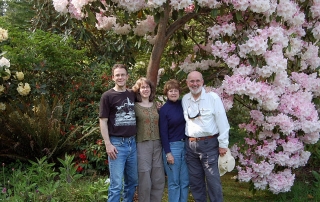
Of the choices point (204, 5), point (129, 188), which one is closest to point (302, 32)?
point (204, 5)

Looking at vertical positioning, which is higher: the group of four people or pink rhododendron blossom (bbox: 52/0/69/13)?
pink rhododendron blossom (bbox: 52/0/69/13)

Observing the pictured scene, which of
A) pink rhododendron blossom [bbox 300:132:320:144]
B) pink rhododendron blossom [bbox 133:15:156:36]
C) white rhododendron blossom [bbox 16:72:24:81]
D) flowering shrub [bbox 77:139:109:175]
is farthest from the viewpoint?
white rhododendron blossom [bbox 16:72:24:81]

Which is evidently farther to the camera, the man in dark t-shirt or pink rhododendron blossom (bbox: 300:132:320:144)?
pink rhododendron blossom (bbox: 300:132:320:144)

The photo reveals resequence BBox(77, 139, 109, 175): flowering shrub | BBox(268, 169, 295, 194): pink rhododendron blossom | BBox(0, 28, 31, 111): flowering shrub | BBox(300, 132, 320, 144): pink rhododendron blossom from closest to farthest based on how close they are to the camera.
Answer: BBox(268, 169, 295, 194): pink rhododendron blossom
BBox(300, 132, 320, 144): pink rhododendron blossom
BBox(77, 139, 109, 175): flowering shrub
BBox(0, 28, 31, 111): flowering shrub

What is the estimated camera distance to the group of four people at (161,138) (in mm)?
3271

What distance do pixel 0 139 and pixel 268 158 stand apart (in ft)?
10.0

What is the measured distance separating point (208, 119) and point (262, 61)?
2.68ft

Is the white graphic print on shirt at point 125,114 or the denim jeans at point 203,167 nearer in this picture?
the white graphic print on shirt at point 125,114

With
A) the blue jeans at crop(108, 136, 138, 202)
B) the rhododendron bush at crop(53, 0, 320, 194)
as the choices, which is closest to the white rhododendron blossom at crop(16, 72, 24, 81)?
the rhododendron bush at crop(53, 0, 320, 194)

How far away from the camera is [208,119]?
11.0 feet

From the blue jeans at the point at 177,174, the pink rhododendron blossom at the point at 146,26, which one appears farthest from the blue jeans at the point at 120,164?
the pink rhododendron blossom at the point at 146,26

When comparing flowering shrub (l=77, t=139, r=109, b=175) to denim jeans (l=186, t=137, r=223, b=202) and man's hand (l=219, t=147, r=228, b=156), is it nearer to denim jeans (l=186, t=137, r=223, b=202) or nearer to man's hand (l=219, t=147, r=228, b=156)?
denim jeans (l=186, t=137, r=223, b=202)

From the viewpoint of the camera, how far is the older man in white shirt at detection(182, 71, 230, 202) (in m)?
3.35

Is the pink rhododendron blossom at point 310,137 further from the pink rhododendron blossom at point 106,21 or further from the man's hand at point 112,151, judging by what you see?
the pink rhododendron blossom at point 106,21
